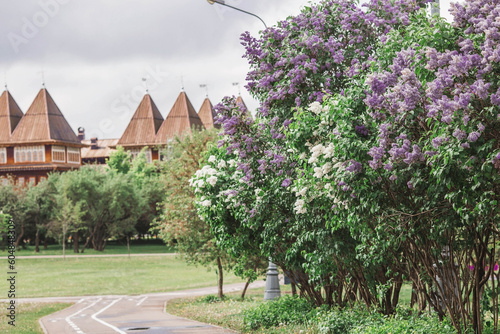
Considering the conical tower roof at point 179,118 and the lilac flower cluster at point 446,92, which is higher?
the conical tower roof at point 179,118

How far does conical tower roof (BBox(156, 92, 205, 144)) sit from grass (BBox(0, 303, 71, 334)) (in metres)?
68.7

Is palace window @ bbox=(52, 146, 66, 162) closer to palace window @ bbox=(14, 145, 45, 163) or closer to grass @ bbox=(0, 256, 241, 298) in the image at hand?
palace window @ bbox=(14, 145, 45, 163)

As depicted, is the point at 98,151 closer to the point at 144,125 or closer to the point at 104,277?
the point at 144,125

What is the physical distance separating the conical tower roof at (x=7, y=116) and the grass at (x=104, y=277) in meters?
35.3

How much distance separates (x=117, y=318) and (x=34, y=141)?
67.4 metres

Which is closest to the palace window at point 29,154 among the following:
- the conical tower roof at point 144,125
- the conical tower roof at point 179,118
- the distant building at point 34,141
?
the distant building at point 34,141

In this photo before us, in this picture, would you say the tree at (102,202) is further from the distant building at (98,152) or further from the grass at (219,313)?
the distant building at (98,152)

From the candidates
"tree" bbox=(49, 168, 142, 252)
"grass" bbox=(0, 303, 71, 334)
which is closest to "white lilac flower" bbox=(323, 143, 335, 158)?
"grass" bbox=(0, 303, 71, 334)

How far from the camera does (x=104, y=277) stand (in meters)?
41.7

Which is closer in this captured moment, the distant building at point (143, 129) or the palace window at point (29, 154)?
the palace window at point (29, 154)

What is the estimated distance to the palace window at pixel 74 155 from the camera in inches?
3428

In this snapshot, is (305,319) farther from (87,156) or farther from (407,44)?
(87,156)

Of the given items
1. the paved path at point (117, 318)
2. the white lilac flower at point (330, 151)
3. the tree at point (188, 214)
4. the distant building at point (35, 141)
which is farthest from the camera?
the distant building at point (35, 141)

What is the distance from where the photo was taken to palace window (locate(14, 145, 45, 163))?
84.2m
